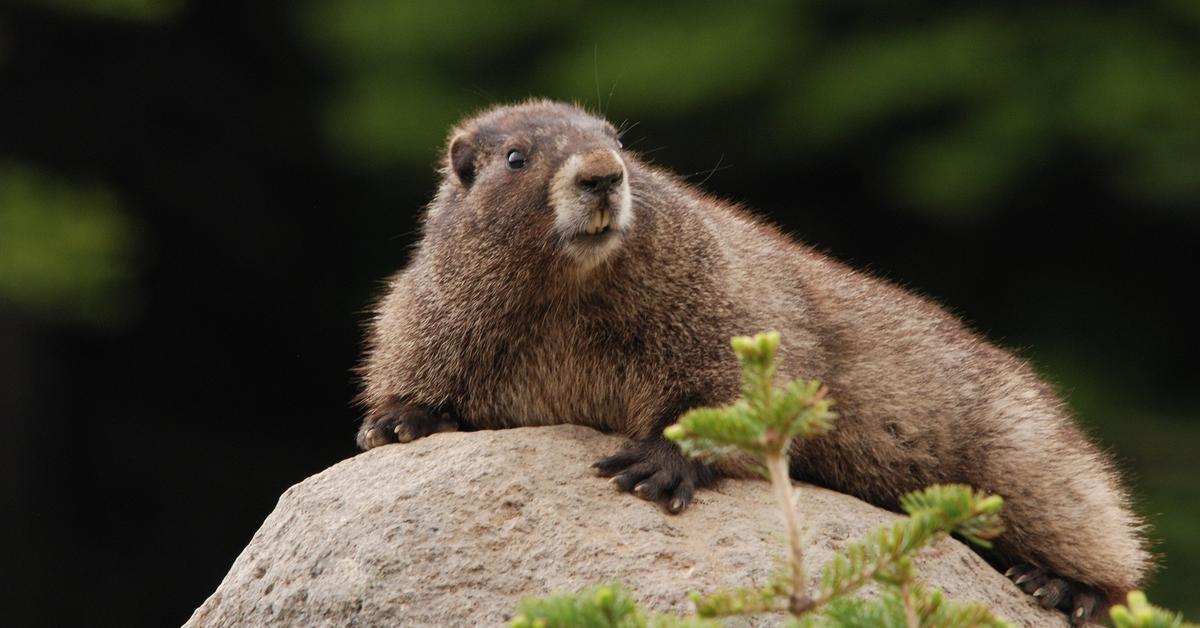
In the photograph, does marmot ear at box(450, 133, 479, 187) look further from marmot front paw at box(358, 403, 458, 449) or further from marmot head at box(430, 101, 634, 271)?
marmot front paw at box(358, 403, 458, 449)

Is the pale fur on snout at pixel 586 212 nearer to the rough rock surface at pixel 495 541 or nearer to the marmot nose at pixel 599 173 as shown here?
the marmot nose at pixel 599 173

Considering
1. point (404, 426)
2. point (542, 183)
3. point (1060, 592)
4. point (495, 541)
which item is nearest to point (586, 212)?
point (542, 183)

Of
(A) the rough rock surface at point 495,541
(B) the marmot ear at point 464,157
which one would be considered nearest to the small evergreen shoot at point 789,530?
(A) the rough rock surface at point 495,541

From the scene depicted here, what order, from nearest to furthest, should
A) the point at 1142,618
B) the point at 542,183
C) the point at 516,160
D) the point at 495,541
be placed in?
the point at 1142,618 → the point at 495,541 → the point at 542,183 → the point at 516,160

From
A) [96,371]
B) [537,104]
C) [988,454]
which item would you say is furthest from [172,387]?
[988,454]

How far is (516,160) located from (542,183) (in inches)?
9.9

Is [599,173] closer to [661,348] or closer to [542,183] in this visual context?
[542,183]

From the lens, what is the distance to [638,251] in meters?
6.26

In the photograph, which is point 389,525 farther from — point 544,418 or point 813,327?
point 813,327

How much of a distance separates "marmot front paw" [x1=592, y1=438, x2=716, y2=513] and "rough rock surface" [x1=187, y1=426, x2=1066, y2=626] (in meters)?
0.05

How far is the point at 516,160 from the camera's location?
6.34m

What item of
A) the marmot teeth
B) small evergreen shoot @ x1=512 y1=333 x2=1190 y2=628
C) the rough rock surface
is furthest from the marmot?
small evergreen shoot @ x1=512 y1=333 x2=1190 y2=628

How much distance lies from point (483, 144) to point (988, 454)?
2.44m

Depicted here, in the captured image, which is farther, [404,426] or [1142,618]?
[404,426]
